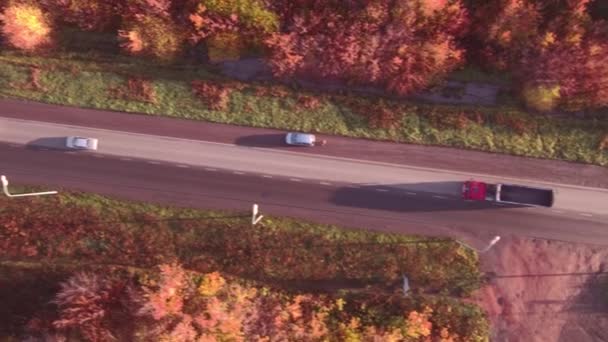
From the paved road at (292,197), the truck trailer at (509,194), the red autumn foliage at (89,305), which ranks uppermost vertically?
the truck trailer at (509,194)

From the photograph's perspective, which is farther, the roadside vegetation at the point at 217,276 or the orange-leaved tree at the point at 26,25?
the orange-leaved tree at the point at 26,25

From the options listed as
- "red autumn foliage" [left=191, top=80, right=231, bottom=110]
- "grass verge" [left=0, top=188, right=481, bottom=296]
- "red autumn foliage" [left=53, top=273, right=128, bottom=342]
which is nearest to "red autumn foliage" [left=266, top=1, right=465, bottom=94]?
"red autumn foliage" [left=191, top=80, right=231, bottom=110]

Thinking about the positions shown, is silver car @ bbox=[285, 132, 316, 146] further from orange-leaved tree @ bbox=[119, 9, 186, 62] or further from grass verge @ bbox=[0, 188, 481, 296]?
orange-leaved tree @ bbox=[119, 9, 186, 62]

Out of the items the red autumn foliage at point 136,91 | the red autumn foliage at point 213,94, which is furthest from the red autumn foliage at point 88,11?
the red autumn foliage at point 213,94

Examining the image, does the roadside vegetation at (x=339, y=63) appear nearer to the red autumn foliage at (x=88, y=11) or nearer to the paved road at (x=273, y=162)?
the red autumn foliage at (x=88, y=11)

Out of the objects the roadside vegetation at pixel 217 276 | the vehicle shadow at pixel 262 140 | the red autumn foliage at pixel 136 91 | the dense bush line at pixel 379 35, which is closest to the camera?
the dense bush line at pixel 379 35

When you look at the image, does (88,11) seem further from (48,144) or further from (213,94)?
(213,94)

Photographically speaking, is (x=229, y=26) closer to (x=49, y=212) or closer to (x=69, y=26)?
(x=69, y=26)

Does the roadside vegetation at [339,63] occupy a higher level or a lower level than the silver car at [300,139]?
higher
